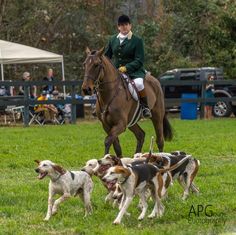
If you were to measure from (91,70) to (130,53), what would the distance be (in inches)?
56.4

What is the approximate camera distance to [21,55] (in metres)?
26.1

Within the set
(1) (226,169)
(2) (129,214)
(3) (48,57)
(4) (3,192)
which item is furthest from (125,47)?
(3) (48,57)

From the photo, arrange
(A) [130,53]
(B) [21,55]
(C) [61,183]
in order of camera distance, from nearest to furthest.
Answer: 1. (C) [61,183]
2. (A) [130,53]
3. (B) [21,55]

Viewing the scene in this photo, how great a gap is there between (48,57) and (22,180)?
51.7 ft

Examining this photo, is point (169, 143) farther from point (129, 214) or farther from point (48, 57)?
point (48, 57)

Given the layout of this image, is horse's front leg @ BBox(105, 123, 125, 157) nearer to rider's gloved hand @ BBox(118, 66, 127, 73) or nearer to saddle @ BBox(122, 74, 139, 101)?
saddle @ BBox(122, 74, 139, 101)

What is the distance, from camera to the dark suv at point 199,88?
2670cm

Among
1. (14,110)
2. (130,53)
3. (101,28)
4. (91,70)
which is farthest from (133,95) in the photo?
(101,28)

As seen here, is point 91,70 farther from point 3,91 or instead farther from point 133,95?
point 3,91

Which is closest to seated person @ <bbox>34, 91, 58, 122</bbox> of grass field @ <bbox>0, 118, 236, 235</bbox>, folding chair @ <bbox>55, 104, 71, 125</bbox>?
folding chair @ <bbox>55, 104, 71, 125</bbox>

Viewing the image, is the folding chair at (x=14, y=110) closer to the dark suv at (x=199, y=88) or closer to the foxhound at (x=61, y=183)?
the dark suv at (x=199, y=88)

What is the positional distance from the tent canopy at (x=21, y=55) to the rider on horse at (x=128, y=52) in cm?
1408

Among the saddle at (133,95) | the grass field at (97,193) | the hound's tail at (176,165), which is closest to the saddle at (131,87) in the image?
the saddle at (133,95)

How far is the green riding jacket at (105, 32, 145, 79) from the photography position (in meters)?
11.9
